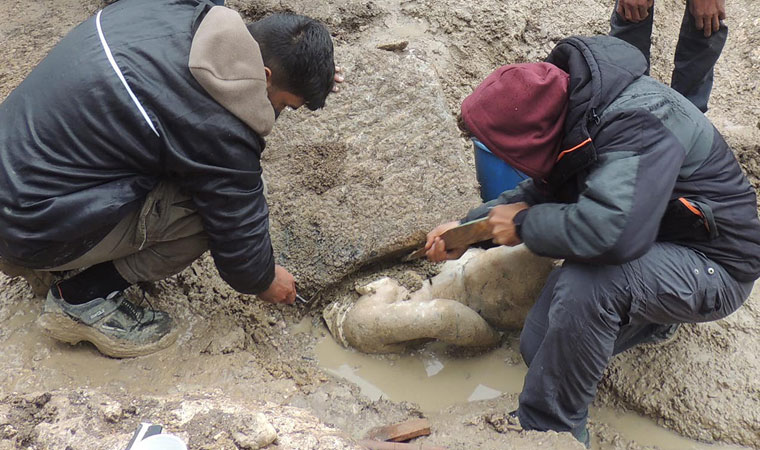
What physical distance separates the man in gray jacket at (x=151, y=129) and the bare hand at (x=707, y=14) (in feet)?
6.55

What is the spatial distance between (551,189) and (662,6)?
2.89 meters

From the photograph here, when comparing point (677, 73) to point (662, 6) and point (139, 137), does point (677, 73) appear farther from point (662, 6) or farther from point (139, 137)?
point (139, 137)

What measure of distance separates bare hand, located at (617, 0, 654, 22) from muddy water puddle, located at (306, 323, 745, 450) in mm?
1827

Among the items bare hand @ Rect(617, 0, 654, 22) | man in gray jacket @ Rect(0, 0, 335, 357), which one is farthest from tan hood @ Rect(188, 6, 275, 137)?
bare hand @ Rect(617, 0, 654, 22)

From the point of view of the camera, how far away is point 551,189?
224cm

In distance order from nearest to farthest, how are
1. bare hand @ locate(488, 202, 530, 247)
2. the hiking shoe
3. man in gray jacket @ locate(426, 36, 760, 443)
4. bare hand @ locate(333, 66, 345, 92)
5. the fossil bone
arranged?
1. man in gray jacket @ locate(426, 36, 760, 443)
2. bare hand @ locate(488, 202, 530, 247)
3. the hiking shoe
4. the fossil bone
5. bare hand @ locate(333, 66, 345, 92)

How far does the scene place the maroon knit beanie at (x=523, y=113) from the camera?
1.93m

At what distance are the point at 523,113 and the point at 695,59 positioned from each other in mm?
1853

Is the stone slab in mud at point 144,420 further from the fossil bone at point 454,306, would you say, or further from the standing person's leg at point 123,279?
the fossil bone at point 454,306

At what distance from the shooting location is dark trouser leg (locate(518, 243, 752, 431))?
6.64 ft

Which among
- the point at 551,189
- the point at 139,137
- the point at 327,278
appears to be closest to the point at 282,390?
the point at 327,278

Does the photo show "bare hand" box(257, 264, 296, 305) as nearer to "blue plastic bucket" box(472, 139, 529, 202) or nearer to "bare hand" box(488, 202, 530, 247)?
"bare hand" box(488, 202, 530, 247)

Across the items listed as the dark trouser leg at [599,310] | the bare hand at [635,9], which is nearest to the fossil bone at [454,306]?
the dark trouser leg at [599,310]

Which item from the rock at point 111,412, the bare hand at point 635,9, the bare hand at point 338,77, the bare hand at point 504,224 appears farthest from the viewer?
the bare hand at point 635,9
